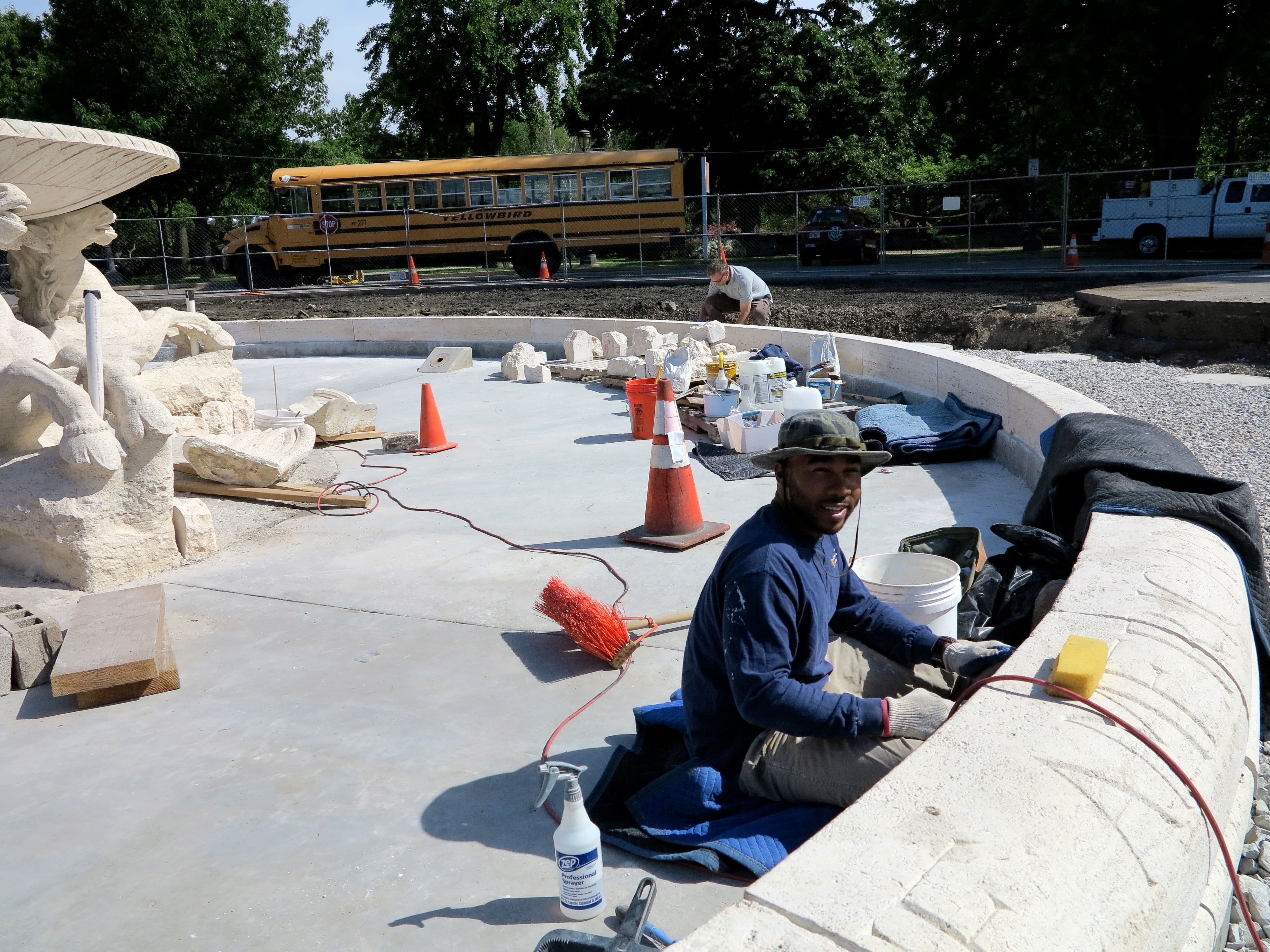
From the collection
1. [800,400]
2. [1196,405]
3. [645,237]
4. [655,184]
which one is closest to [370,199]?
[645,237]

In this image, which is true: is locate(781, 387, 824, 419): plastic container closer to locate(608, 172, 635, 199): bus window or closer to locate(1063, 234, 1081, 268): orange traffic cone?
locate(1063, 234, 1081, 268): orange traffic cone

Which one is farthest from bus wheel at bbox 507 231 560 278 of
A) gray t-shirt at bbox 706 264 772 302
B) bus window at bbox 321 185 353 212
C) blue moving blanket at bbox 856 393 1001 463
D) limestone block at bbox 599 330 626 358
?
blue moving blanket at bbox 856 393 1001 463

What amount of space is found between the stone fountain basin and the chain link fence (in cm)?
1548

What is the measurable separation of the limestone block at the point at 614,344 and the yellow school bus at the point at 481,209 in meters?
13.4

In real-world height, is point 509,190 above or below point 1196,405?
above

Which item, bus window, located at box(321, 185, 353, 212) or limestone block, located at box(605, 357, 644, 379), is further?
bus window, located at box(321, 185, 353, 212)

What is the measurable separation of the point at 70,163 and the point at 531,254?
19406mm

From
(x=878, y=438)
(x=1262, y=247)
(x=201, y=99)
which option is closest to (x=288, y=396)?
(x=878, y=438)

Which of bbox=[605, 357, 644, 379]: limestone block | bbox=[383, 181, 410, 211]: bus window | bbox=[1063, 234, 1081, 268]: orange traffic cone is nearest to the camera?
bbox=[605, 357, 644, 379]: limestone block

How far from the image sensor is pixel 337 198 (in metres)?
25.2

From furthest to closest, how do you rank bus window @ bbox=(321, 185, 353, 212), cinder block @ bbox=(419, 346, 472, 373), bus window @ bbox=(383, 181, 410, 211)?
bus window @ bbox=(383, 181, 410, 211) → bus window @ bbox=(321, 185, 353, 212) → cinder block @ bbox=(419, 346, 472, 373)

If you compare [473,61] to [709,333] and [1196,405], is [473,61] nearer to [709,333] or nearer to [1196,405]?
[709,333]

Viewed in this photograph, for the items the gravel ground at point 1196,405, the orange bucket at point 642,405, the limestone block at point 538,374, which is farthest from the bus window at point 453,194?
the orange bucket at point 642,405

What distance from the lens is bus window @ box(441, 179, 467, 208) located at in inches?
993
